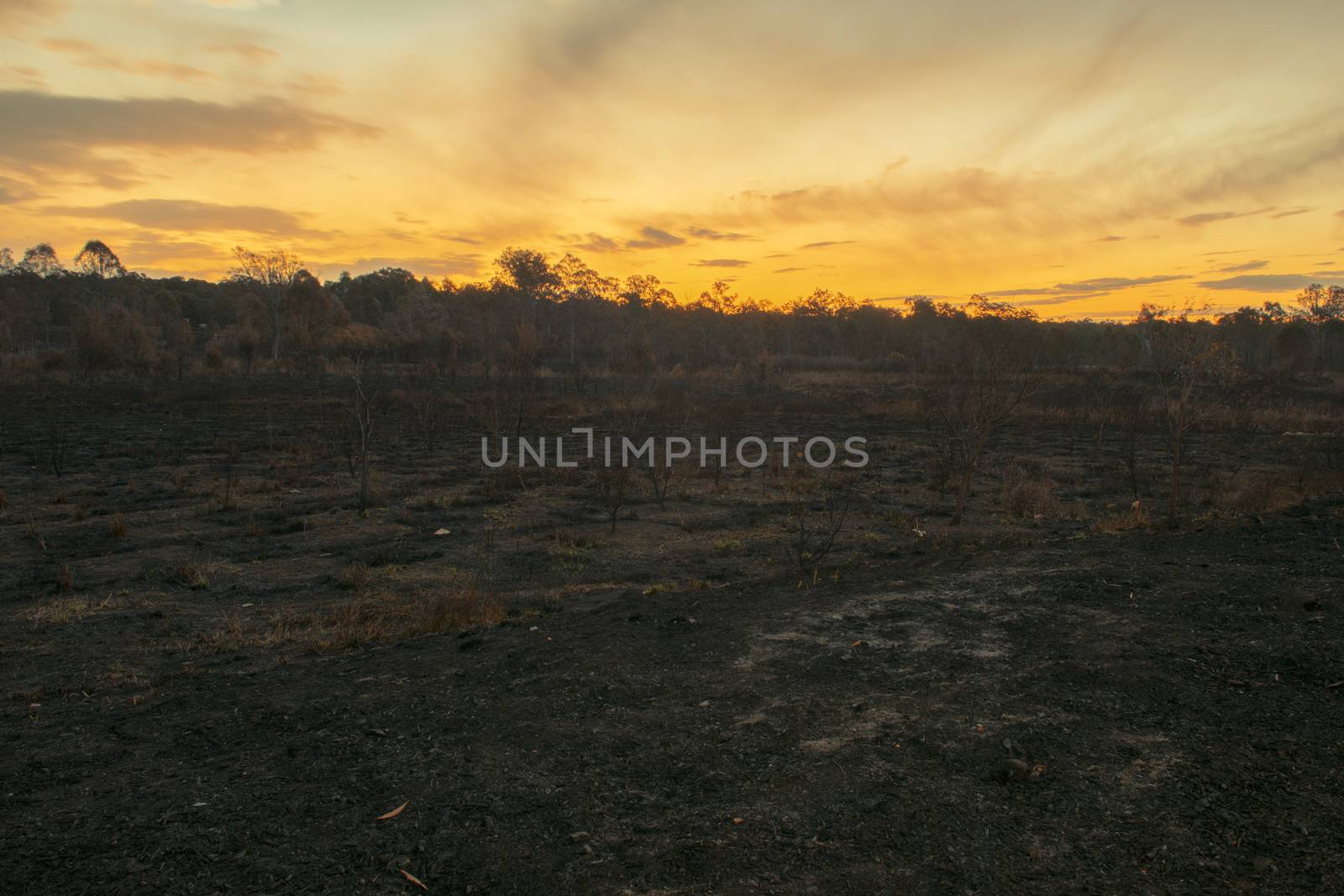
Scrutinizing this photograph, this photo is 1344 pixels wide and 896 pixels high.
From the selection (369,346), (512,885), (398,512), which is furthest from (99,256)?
(512,885)

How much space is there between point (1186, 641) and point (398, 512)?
10907 millimetres

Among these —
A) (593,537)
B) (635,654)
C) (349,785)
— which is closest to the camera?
(349,785)

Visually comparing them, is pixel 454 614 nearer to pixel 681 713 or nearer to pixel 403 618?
pixel 403 618

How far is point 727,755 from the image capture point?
4.16 metres

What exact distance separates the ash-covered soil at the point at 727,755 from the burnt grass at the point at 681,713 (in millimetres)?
20

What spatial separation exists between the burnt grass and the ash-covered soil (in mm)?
20

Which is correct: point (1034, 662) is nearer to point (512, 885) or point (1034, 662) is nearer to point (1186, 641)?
point (1186, 641)

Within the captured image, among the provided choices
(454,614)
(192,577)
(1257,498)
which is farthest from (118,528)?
(1257,498)

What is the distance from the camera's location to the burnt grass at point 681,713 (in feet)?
10.6

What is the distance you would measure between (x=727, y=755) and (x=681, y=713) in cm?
63

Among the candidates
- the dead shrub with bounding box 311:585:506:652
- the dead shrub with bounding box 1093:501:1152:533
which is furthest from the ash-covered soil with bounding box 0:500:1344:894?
the dead shrub with bounding box 1093:501:1152:533

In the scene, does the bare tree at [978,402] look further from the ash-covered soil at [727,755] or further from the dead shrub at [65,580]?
the dead shrub at [65,580]

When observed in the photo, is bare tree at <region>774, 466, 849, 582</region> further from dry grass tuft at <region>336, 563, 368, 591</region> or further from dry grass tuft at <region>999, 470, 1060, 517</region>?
dry grass tuft at <region>336, 563, 368, 591</region>

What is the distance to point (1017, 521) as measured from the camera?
39.9 feet
